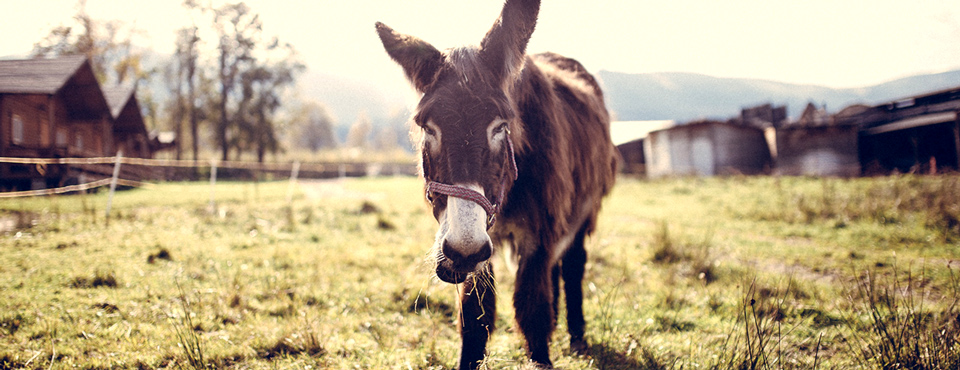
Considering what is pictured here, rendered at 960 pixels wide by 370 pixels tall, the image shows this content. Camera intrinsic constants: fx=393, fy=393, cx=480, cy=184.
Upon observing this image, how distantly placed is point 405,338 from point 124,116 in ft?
98.1

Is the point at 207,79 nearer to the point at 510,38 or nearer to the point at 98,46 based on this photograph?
the point at 98,46

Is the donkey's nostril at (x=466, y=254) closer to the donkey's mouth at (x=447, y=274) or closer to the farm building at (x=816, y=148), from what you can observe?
the donkey's mouth at (x=447, y=274)

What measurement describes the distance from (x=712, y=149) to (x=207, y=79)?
3412 centimetres

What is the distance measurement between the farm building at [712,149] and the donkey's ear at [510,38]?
23.9 metres

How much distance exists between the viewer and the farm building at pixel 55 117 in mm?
11023

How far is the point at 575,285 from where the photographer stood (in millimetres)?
3225

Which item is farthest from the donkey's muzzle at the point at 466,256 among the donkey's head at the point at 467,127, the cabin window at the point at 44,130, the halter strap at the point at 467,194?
the cabin window at the point at 44,130

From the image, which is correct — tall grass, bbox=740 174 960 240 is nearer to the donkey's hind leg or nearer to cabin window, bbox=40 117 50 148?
the donkey's hind leg

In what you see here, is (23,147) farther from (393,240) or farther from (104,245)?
(393,240)

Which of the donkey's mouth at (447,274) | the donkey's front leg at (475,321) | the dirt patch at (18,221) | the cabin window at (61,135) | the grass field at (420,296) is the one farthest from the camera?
the cabin window at (61,135)

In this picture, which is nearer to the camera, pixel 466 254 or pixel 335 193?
pixel 466 254

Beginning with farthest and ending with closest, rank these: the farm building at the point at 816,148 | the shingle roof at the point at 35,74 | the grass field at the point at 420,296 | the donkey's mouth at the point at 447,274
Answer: the farm building at the point at 816,148 → the shingle roof at the point at 35,74 → the grass field at the point at 420,296 → the donkey's mouth at the point at 447,274

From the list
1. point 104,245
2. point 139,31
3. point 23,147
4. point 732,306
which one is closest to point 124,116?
point 139,31

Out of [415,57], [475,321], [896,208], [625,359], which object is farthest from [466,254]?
[896,208]
